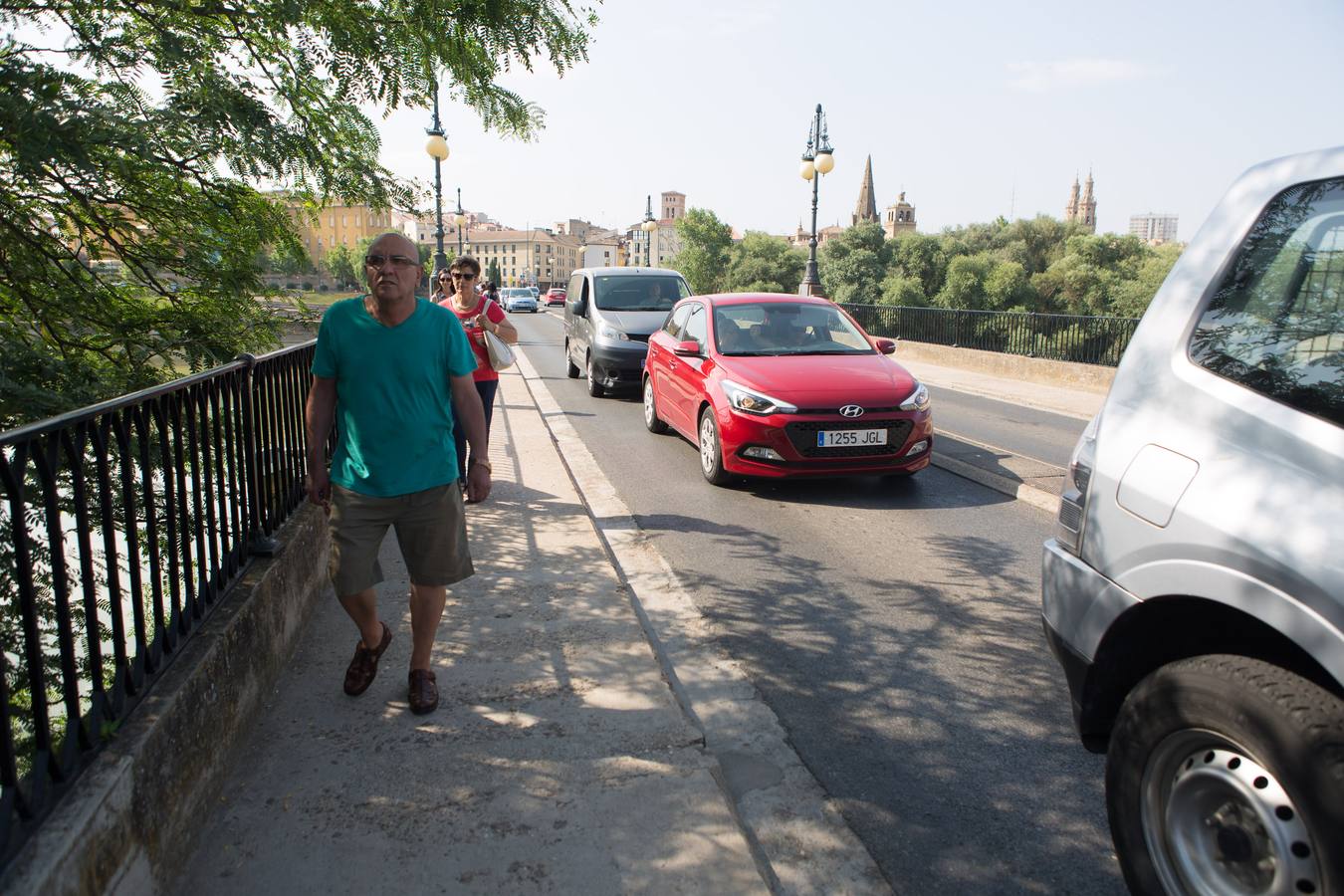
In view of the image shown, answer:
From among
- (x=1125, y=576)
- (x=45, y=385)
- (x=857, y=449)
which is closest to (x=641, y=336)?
(x=857, y=449)

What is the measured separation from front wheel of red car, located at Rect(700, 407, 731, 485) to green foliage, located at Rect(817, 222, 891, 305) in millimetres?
55528

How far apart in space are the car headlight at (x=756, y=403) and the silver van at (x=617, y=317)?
5.69 meters

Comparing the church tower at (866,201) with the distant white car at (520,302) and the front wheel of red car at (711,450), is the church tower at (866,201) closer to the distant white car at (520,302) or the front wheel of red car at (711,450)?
the distant white car at (520,302)

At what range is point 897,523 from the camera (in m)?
6.77

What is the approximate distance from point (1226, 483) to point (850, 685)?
207 centimetres

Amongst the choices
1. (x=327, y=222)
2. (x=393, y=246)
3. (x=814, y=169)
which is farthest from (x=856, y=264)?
(x=393, y=246)

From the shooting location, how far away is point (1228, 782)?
202 cm

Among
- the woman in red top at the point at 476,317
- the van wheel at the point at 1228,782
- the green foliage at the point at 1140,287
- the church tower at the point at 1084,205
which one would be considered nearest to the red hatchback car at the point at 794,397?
the woman in red top at the point at 476,317

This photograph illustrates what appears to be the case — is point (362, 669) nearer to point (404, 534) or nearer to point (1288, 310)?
point (404, 534)

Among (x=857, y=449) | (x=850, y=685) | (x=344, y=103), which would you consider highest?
(x=344, y=103)

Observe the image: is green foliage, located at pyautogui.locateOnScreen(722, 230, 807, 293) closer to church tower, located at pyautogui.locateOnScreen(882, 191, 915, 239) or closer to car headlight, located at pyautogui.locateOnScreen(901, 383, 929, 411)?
car headlight, located at pyautogui.locateOnScreen(901, 383, 929, 411)

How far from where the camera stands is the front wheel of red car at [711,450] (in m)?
7.80

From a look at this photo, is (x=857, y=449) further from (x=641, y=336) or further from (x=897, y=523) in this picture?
(x=641, y=336)

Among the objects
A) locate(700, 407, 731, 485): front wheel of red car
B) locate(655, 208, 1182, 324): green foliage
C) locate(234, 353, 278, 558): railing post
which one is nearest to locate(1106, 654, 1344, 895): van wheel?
locate(234, 353, 278, 558): railing post
